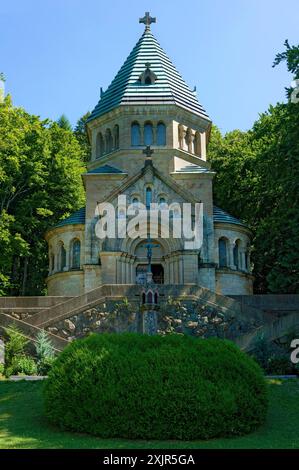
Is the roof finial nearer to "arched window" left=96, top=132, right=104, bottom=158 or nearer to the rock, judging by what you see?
"arched window" left=96, top=132, right=104, bottom=158

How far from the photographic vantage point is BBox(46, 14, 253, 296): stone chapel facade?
97.2 feet

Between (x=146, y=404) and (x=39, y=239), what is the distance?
29.3m

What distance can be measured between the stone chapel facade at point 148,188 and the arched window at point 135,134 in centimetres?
6

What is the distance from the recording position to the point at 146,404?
36.7ft

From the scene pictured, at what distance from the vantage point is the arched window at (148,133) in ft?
111

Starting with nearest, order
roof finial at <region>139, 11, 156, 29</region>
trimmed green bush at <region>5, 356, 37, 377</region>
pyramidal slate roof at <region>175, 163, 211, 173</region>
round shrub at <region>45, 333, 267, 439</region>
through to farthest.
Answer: round shrub at <region>45, 333, 267, 439</region> → trimmed green bush at <region>5, 356, 37, 377</region> → pyramidal slate roof at <region>175, 163, 211, 173</region> → roof finial at <region>139, 11, 156, 29</region>

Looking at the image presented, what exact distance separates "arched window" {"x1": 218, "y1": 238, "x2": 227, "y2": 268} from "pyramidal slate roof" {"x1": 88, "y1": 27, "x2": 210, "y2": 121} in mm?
8289

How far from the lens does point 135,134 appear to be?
1344 inches

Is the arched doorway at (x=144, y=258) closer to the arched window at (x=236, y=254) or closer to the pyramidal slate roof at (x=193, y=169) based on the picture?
the arched window at (x=236, y=254)

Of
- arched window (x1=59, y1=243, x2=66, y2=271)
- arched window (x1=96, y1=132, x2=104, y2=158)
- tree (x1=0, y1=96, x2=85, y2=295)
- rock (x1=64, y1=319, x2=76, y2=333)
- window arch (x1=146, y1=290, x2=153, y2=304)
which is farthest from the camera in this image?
tree (x1=0, y1=96, x2=85, y2=295)

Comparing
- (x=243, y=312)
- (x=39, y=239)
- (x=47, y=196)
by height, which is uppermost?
(x=47, y=196)

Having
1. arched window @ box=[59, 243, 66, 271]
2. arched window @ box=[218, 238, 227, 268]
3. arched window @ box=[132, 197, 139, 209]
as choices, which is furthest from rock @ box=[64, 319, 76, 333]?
arched window @ box=[218, 238, 227, 268]

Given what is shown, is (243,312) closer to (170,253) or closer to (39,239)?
(170,253)
